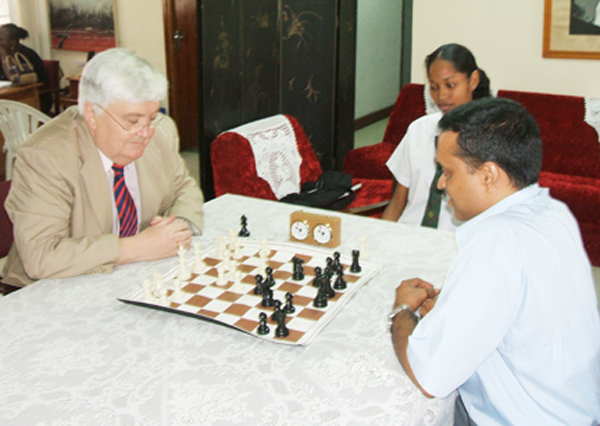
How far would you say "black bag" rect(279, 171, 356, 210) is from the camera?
3664 mm

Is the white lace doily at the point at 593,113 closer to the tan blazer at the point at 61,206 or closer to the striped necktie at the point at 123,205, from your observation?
the tan blazer at the point at 61,206

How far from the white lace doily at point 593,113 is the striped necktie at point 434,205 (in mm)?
2174

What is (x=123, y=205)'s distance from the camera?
221 centimetres

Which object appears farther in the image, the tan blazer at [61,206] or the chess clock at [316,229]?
the chess clock at [316,229]

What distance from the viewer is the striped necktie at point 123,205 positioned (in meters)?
2.20

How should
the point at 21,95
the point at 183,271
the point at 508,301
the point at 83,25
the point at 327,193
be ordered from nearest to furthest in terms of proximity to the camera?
the point at 508,301, the point at 183,271, the point at 327,193, the point at 21,95, the point at 83,25

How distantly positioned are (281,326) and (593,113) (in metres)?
3.59

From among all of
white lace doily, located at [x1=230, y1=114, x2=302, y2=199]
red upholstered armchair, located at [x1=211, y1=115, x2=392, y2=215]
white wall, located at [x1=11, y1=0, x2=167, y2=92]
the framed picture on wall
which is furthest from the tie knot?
the framed picture on wall

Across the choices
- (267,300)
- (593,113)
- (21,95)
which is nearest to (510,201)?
(267,300)

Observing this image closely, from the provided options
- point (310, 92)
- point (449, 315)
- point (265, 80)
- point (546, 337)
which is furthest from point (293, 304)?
point (310, 92)

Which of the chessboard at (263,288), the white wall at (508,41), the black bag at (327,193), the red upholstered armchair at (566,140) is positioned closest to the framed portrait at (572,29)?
the white wall at (508,41)

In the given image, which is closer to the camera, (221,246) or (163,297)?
(163,297)

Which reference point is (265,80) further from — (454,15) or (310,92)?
(454,15)

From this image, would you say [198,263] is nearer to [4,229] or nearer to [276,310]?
[276,310]
